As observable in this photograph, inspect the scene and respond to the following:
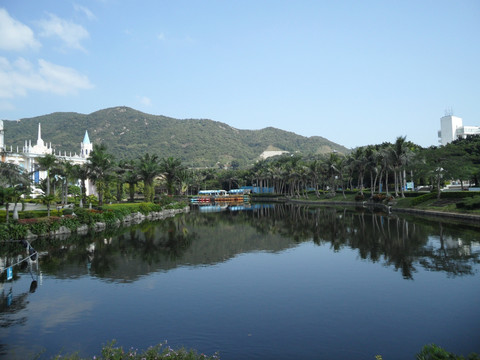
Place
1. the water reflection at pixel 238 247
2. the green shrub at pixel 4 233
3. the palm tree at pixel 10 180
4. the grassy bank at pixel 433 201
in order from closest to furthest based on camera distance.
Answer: the water reflection at pixel 238 247, the green shrub at pixel 4 233, the palm tree at pixel 10 180, the grassy bank at pixel 433 201

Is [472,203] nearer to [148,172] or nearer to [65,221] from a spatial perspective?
[65,221]

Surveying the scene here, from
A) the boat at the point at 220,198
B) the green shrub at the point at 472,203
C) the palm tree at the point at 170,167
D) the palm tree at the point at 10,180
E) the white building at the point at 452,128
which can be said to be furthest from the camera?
the white building at the point at 452,128

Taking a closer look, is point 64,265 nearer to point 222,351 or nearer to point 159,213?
point 222,351

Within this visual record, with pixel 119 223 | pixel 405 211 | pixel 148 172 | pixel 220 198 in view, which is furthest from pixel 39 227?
pixel 220 198

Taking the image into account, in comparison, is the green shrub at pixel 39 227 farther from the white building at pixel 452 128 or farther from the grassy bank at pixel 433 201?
the white building at pixel 452 128

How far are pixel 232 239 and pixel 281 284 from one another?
48.8 feet

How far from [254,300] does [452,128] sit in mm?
187750

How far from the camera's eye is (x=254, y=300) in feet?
46.1

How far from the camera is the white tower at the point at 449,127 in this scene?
16962cm

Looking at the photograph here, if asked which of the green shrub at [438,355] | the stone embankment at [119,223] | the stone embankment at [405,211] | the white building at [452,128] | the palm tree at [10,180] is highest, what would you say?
the white building at [452,128]

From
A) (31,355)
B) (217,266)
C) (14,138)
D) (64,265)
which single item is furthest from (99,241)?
(14,138)

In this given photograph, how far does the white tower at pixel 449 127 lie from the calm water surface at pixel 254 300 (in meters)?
169

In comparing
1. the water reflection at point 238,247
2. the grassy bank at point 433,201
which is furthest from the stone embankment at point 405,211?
the water reflection at point 238,247

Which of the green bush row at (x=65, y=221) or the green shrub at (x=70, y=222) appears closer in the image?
the green bush row at (x=65, y=221)
